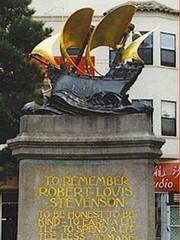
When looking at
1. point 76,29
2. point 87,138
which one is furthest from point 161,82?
point 87,138

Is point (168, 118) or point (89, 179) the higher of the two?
point (168, 118)

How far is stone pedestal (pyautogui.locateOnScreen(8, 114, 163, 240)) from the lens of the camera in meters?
12.7

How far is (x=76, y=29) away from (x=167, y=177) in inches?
726

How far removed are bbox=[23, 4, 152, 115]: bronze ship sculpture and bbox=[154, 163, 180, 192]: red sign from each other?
17.5m

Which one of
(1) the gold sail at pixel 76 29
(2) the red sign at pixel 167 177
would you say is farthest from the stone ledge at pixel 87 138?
(2) the red sign at pixel 167 177

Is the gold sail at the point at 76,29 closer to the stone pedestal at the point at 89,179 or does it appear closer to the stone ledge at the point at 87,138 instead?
the stone ledge at the point at 87,138

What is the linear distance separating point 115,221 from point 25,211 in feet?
4.67

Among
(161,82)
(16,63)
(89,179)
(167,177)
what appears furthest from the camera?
(161,82)

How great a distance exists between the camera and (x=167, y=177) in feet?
104

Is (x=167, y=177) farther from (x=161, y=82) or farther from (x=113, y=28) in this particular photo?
(x=113, y=28)

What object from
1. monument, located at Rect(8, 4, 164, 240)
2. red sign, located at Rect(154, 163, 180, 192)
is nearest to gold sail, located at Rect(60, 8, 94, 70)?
monument, located at Rect(8, 4, 164, 240)

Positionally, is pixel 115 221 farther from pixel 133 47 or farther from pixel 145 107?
pixel 133 47

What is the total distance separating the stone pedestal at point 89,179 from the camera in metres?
12.7

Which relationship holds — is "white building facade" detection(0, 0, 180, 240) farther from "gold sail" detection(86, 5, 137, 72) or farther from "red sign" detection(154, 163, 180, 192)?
"gold sail" detection(86, 5, 137, 72)
